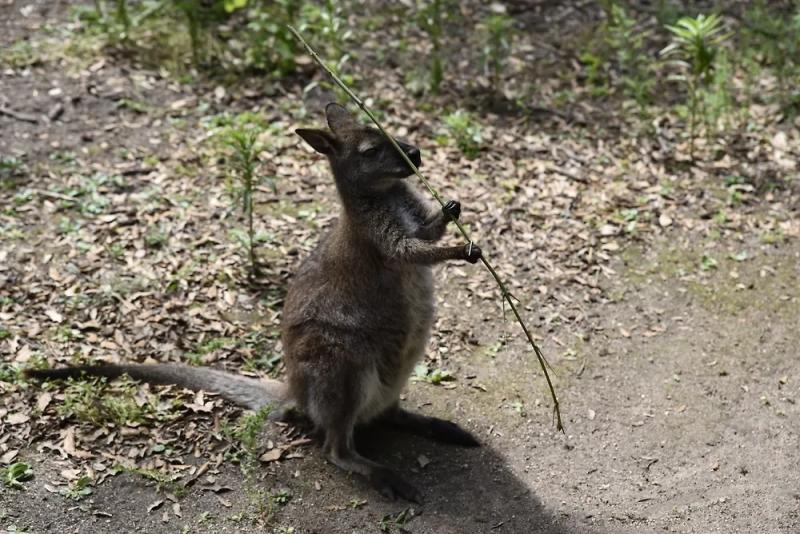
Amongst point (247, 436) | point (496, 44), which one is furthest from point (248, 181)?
point (496, 44)

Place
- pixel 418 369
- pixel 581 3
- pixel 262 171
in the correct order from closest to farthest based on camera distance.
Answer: pixel 418 369
pixel 262 171
pixel 581 3

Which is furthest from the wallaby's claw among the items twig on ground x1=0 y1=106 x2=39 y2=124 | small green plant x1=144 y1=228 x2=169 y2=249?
twig on ground x1=0 y1=106 x2=39 y2=124

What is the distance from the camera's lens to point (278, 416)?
584 centimetres

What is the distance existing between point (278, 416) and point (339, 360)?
0.71 metres

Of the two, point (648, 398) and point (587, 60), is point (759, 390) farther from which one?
point (587, 60)

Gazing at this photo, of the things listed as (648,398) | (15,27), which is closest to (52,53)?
(15,27)

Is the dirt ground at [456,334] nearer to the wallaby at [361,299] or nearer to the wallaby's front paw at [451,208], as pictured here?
the wallaby at [361,299]

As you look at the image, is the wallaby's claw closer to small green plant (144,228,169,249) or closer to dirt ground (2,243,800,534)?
dirt ground (2,243,800,534)

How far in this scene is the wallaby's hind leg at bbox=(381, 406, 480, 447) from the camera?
19.1ft

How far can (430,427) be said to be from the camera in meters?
5.89

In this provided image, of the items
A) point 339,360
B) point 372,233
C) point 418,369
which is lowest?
point 418,369

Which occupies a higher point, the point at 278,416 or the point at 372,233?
the point at 372,233

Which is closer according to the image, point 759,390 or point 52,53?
point 759,390

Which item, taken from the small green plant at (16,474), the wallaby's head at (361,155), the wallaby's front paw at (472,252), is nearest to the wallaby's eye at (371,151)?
the wallaby's head at (361,155)
